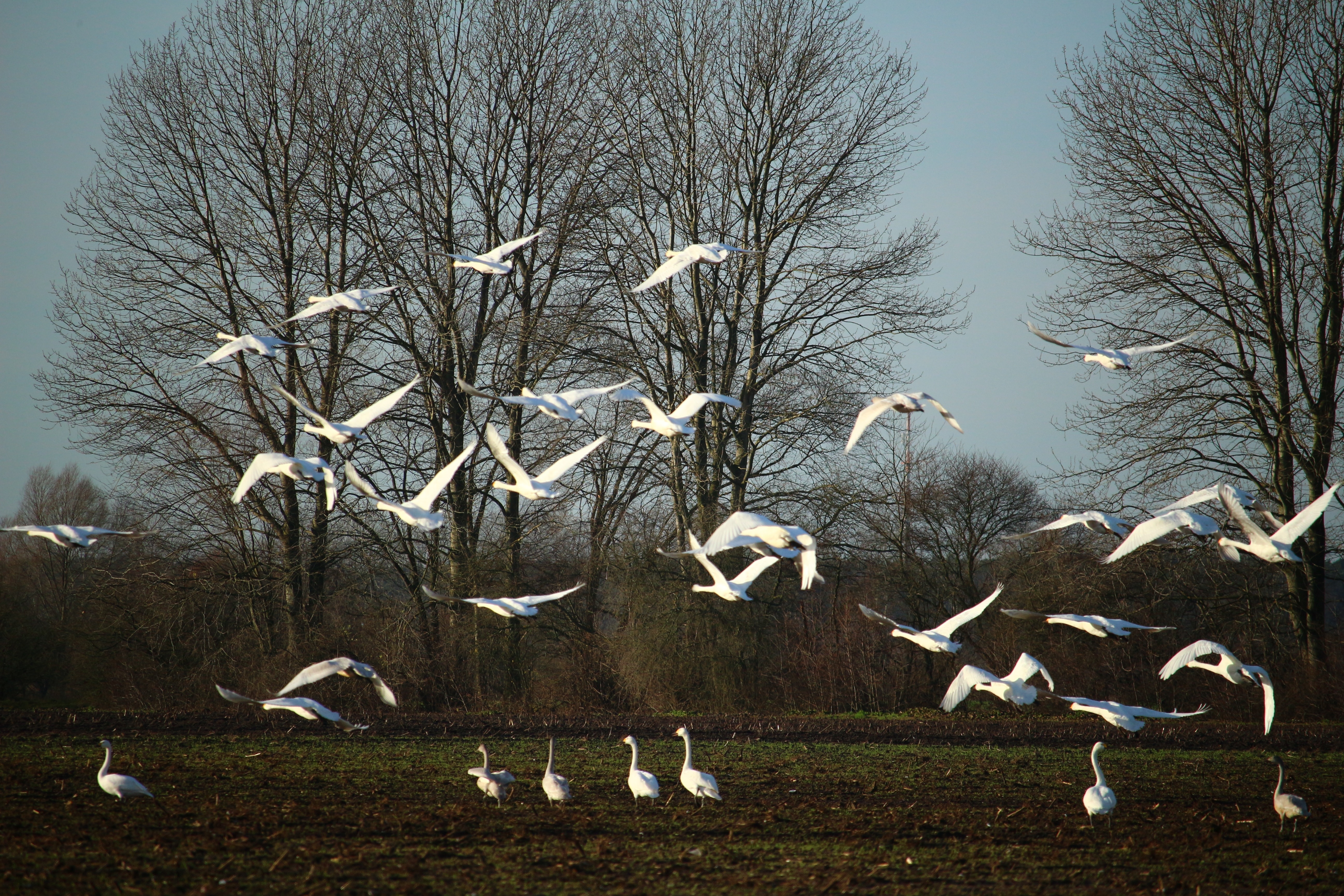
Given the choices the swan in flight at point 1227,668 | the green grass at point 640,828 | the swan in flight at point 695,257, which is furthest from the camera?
the swan in flight at point 695,257

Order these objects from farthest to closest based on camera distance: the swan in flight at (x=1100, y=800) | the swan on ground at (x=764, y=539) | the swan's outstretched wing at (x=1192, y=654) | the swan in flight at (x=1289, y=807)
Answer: the swan's outstretched wing at (x=1192, y=654) → the swan in flight at (x=1289, y=807) → the swan in flight at (x=1100, y=800) → the swan on ground at (x=764, y=539)

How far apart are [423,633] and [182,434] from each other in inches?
254

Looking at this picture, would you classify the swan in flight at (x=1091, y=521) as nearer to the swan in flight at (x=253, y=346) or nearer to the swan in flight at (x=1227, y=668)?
the swan in flight at (x=1227, y=668)

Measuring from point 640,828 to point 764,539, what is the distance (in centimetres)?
252

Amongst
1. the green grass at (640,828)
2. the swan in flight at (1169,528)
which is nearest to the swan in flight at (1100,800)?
the green grass at (640,828)

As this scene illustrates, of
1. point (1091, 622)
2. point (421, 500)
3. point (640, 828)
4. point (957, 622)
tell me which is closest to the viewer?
point (640, 828)

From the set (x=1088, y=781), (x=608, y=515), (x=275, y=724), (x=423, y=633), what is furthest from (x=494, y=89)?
(x=1088, y=781)

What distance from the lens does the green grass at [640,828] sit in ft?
20.3

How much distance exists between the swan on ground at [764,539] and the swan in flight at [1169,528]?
7.62 ft

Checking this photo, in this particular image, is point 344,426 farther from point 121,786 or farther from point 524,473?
point 121,786

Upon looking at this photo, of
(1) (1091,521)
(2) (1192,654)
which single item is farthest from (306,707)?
(2) (1192,654)

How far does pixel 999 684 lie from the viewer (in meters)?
8.37

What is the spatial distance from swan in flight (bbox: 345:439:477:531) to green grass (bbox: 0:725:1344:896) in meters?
2.39

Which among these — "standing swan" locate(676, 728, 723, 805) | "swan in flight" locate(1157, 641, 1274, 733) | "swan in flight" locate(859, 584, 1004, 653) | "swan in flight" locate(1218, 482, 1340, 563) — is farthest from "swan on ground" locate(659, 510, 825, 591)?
"swan in flight" locate(1218, 482, 1340, 563)
